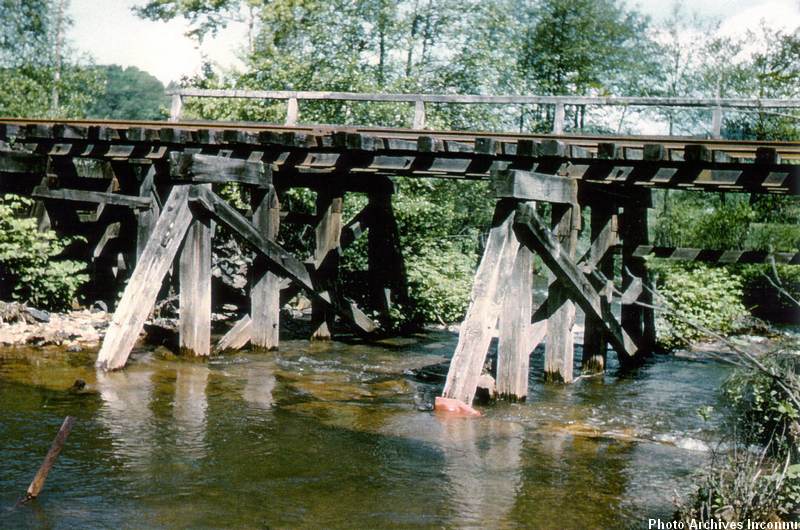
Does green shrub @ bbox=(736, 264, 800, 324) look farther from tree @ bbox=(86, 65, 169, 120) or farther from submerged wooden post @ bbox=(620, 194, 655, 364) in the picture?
tree @ bbox=(86, 65, 169, 120)

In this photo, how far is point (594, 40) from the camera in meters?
29.6

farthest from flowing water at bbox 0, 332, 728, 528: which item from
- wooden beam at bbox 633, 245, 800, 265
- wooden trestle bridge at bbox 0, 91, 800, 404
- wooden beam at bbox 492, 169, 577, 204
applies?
wooden beam at bbox 492, 169, 577, 204

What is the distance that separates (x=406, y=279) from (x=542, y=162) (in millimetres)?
4569

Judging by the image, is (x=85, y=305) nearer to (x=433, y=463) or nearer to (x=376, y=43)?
(x=433, y=463)

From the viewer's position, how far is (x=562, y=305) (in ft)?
27.3

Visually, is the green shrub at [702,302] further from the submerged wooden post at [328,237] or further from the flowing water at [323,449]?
the submerged wooden post at [328,237]

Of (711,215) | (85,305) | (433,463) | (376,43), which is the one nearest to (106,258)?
(85,305)

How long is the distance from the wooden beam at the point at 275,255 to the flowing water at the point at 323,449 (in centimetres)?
120

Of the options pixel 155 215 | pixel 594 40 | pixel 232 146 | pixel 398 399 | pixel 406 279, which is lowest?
pixel 398 399

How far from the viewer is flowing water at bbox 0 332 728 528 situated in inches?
179

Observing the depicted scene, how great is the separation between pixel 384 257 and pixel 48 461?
26.8ft

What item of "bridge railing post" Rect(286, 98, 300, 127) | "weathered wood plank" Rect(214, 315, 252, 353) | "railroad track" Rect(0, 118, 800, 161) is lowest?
"weathered wood plank" Rect(214, 315, 252, 353)

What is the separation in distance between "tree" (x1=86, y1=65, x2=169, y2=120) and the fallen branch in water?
64304mm

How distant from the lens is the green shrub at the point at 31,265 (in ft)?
34.8
